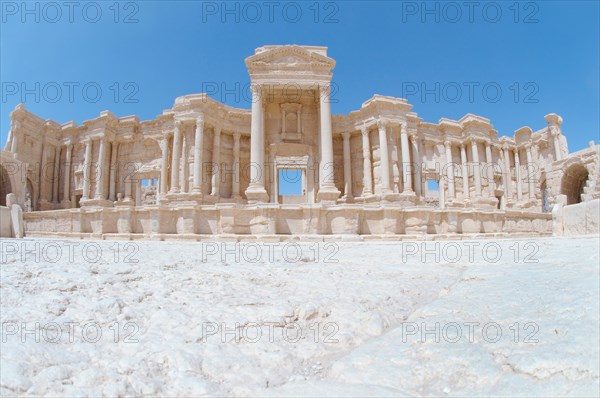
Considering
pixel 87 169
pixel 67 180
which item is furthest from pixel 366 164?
pixel 67 180

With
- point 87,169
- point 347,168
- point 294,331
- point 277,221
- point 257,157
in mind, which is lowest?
point 294,331

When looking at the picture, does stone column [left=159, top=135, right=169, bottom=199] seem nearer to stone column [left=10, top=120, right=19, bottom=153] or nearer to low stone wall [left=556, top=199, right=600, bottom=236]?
stone column [left=10, top=120, right=19, bottom=153]

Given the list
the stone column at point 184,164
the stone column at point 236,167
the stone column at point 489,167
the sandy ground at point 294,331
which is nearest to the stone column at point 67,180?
the stone column at point 184,164

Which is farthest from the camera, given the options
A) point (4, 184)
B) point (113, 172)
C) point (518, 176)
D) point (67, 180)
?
point (518, 176)

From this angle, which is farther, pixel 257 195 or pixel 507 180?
pixel 507 180

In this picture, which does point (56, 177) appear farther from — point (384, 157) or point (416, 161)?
point (416, 161)

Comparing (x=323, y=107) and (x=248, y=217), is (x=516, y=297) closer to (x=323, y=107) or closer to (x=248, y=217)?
(x=248, y=217)

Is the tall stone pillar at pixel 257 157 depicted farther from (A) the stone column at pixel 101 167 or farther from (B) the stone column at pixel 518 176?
(B) the stone column at pixel 518 176
